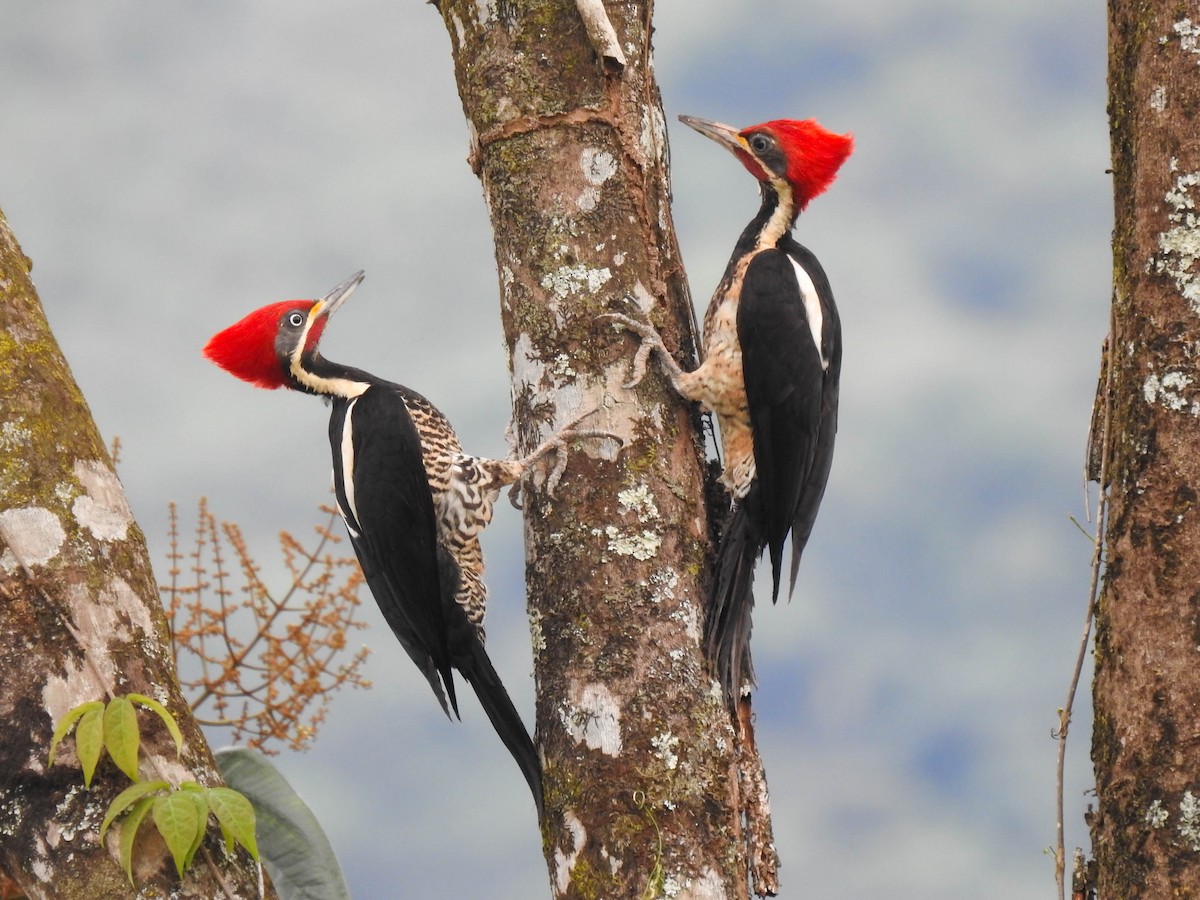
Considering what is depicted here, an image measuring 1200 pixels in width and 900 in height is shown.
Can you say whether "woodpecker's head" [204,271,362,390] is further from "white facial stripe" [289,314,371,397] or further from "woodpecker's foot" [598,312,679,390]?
"woodpecker's foot" [598,312,679,390]

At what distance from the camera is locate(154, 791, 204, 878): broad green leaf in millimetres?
2420

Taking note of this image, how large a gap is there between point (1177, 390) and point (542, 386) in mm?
1395

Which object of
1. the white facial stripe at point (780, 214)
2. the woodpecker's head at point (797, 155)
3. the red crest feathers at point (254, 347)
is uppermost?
the woodpecker's head at point (797, 155)

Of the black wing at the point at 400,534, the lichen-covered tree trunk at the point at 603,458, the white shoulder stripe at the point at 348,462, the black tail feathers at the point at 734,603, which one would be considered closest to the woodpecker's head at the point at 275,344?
the white shoulder stripe at the point at 348,462

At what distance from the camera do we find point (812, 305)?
3.59m

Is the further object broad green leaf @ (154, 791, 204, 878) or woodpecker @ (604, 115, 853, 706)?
woodpecker @ (604, 115, 853, 706)

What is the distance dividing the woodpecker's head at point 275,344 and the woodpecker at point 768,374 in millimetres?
1338

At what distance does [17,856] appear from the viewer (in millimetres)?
2582

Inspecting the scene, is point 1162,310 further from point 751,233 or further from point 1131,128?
point 751,233

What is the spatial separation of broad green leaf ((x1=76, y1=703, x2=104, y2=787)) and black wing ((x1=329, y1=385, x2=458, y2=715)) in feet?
3.78

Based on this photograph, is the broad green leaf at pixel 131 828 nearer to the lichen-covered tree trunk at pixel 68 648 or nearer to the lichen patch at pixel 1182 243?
the lichen-covered tree trunk at pixel 68 648

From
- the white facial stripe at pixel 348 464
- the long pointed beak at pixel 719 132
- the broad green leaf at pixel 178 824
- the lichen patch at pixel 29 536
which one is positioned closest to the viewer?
the broad green leaf at pixel 178 824

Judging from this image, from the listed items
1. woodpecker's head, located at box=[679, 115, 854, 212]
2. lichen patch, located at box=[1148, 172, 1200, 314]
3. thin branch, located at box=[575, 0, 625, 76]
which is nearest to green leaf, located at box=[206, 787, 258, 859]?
thin branch, located at box=[575, 0, 625, 76]

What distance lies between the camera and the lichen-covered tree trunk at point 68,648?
8.38 feet
